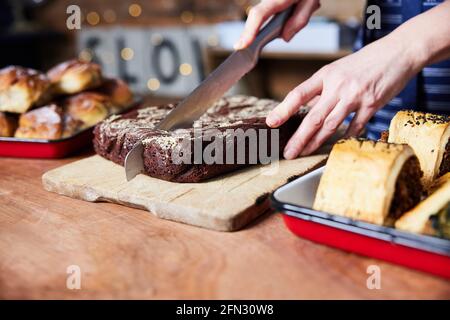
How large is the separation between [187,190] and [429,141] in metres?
0.52

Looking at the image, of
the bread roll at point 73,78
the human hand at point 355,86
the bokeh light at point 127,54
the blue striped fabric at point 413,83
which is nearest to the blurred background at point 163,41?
the bokeh light at point 127,54

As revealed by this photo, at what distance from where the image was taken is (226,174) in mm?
1229

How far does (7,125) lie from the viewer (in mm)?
1543

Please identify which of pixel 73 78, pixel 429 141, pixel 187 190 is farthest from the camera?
pixel 73 78

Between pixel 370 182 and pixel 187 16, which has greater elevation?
pixel 187 16

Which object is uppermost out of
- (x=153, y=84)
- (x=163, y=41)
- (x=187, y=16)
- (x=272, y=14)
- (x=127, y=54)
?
(x=272, y=14)

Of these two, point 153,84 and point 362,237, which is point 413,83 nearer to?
point 362,237

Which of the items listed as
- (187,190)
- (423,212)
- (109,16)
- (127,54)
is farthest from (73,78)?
(109,16)

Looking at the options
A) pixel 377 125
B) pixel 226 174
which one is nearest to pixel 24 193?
pixel 226 174

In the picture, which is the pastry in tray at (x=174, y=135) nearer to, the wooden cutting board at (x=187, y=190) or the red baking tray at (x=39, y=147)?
the wooden cutting board at (x=187, y=190)

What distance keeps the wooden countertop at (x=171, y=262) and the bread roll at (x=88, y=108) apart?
55 cm

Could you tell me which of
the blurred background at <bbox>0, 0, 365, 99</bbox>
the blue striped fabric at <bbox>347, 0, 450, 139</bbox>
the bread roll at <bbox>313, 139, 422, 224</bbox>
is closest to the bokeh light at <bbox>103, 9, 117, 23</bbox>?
the blurred background at <bbox>0, 0, 365, 99</bbox>

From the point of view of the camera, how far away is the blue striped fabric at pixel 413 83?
1.56 metres
